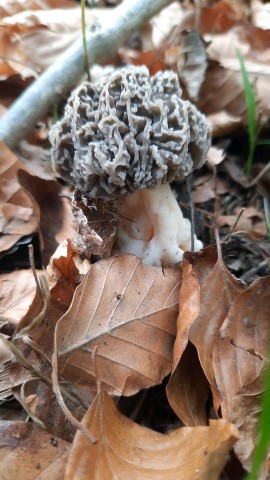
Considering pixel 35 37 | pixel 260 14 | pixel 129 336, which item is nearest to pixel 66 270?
pixel 129 336

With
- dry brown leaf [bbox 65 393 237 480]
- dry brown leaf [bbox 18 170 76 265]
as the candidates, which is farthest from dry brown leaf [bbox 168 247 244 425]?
dry brown leaf [bbox 18 170 76 265]

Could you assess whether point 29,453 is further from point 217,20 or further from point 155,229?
point 217,20

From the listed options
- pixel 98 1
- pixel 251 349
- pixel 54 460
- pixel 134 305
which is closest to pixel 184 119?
pixel 134 305

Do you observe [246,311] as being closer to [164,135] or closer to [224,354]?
[224,354]

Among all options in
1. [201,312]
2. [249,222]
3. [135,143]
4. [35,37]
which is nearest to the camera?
[201,312]

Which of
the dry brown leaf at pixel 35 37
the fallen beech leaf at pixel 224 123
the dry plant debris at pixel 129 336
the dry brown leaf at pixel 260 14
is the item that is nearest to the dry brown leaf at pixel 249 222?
the dry plant debris at pixel 129 336

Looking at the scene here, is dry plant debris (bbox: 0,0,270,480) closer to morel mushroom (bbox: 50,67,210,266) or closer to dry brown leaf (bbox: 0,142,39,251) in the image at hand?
dry brown leaf (bbox: 0,142,39,251)
